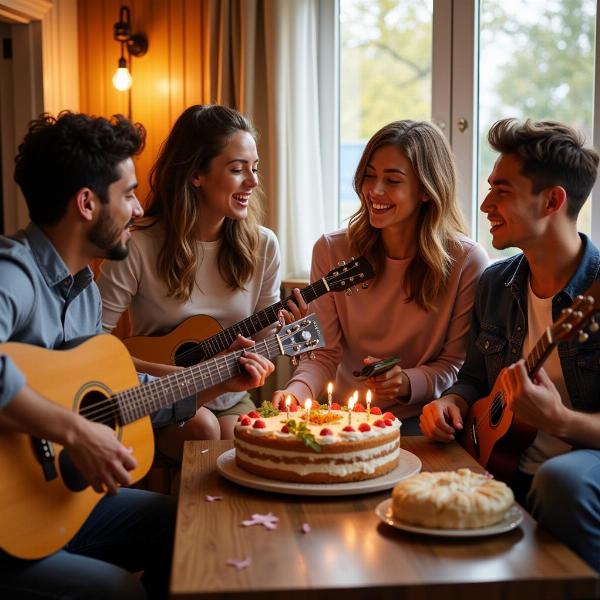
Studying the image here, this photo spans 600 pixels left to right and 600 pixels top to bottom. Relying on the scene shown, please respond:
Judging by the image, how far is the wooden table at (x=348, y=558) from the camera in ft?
4.79

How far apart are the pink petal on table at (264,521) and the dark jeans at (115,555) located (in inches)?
13.2

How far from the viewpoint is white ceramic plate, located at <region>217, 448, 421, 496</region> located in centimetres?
185

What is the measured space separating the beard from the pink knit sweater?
0.84 metres

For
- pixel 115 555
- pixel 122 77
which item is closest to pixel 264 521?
pixel 115 555

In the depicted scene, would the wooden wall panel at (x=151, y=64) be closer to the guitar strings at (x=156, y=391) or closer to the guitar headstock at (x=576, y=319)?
the guitar strings at (x=156, y=391)

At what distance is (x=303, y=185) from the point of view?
4047 mm

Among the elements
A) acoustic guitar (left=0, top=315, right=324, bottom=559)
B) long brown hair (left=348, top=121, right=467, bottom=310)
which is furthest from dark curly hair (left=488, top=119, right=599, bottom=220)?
acoustic guitar (left=0, top=315, right=324, bottom=559)

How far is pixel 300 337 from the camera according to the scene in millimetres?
2492

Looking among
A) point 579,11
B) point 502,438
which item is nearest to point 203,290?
point 502,438

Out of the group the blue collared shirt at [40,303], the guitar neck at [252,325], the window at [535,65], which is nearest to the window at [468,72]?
the window at [535,65]

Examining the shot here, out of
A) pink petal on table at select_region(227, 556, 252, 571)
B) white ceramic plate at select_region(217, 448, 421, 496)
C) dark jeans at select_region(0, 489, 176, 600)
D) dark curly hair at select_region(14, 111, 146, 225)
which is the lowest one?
dark jeans at select_region(0, 489, 176, 600)

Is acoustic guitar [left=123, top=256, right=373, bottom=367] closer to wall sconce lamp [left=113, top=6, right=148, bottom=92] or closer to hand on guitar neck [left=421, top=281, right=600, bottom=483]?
hand on guitar neck [left=421, top=281, right=600, bottom=483]

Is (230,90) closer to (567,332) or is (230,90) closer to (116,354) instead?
(116,354)

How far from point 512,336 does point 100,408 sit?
1179 millimetres
